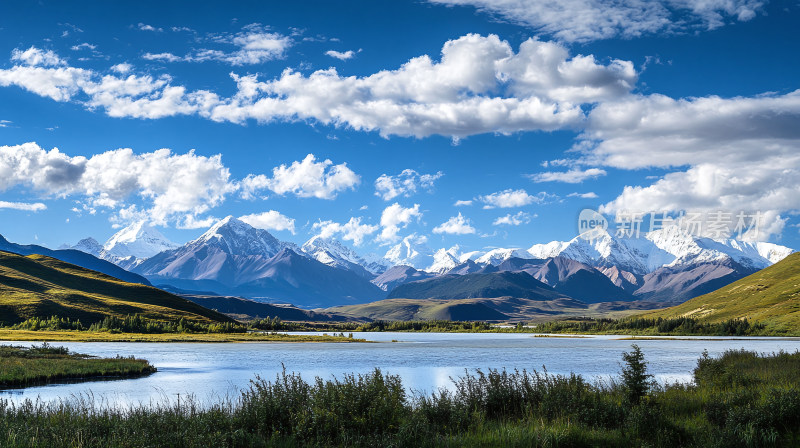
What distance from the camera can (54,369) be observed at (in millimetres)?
60812

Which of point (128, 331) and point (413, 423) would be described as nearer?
point (413, 423)

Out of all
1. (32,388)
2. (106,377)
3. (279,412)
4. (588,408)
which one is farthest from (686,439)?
(106,377)

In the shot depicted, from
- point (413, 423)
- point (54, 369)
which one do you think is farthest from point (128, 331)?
point (413, 423)

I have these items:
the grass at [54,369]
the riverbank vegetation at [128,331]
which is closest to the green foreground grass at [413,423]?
the grass at [54,369]

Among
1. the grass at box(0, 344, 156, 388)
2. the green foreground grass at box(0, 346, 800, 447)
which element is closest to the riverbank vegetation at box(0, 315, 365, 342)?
the grass at box(0, 344, 156, 388)

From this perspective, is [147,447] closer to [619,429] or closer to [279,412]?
[279,412]

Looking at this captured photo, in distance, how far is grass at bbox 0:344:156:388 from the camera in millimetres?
55219

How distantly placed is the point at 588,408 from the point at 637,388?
473 centimetres

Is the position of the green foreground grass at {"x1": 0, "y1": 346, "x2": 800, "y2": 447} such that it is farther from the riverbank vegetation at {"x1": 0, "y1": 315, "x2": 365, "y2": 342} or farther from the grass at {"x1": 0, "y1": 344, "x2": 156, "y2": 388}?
the riverbank vegetation at {"x1": 0, "y1": 315, "x2": 365, "y2": 342}

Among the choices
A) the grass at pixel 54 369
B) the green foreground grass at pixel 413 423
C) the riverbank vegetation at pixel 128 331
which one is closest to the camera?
the green foreground grass at pixel 413 423

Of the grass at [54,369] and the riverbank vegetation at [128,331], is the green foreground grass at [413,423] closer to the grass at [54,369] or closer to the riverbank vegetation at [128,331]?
the grass at [54,369]

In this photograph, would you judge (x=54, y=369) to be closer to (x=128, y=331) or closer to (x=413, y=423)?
(x=413, y=423)

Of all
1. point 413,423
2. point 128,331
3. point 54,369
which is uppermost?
point 413,423

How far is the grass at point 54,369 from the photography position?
5522 centimetres
